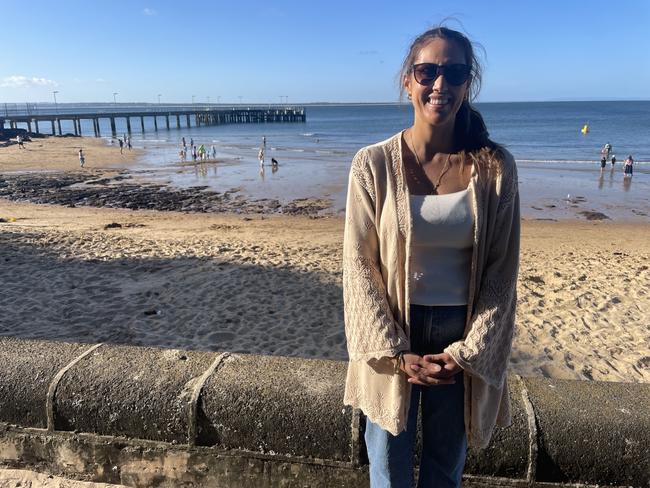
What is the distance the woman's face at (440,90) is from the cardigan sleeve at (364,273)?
261mm

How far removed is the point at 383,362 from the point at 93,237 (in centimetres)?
1090

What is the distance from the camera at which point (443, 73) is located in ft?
5.38

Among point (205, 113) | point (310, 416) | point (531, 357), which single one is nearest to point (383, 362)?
point (310, 416)

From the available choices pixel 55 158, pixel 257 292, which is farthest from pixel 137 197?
pixel 55 158

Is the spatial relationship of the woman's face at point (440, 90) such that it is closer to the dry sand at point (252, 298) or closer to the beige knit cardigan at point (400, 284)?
the beige knit cardigan at point (400, 284)

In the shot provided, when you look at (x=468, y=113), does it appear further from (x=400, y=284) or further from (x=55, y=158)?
(x=55, y=158)

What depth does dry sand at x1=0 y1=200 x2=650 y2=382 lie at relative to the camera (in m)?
5.38

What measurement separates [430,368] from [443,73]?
982 millimetres

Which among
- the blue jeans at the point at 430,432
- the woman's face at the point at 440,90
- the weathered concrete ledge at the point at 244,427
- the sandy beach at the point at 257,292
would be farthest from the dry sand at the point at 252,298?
the woman's face at the point at 440,90

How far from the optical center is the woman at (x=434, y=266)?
1.58m

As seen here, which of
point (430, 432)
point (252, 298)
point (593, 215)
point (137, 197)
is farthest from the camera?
point (137, 197)

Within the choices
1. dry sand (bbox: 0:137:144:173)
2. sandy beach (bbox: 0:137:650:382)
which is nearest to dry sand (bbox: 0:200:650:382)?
sandy beach (bbox: 0:137:650:382)

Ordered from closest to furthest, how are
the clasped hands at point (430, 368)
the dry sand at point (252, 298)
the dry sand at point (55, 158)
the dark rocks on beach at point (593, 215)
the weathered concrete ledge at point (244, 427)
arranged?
the clasped hands at point (430, 368) → the weathered concrete ledge at point (244, 427) → the dry sand at point (252, 298) → the dark rocks on beach at point (593, 215) → the dry sand at point (55, 158)

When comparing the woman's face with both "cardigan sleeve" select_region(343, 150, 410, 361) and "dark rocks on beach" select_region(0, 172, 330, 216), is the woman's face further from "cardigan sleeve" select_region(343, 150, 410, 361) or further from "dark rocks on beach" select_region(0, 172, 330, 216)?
"dark rocks on beach" select_region(0, 172, 330, 216)
